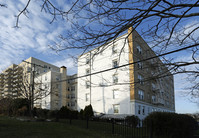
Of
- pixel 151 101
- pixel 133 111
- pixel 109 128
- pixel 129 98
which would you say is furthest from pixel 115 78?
pixel 109 128

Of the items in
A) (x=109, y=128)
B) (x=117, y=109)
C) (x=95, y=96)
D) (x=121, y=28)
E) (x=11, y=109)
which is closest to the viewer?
(x=121, y=28)

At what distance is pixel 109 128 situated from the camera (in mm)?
13727

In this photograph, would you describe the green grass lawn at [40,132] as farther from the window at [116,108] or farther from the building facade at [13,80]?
the window at [116,108]

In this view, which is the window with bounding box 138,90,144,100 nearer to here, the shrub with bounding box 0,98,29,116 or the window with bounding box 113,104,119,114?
the window with bounding box 113,104,119,114

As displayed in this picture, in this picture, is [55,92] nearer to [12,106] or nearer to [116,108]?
[12,106]

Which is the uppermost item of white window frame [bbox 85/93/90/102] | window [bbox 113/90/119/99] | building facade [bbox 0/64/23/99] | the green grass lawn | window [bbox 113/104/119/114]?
building facade [bbox 0/64/23/99]

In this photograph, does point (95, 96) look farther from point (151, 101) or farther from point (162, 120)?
point (162, 120)

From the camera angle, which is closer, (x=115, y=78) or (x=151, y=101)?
(x=115, y=78)

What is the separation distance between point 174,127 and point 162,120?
2.77 ft

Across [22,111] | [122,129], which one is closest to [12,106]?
[22,111]

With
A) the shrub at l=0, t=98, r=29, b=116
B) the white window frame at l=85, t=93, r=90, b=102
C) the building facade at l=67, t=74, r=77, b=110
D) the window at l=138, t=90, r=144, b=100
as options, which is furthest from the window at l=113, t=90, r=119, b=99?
the building facade at l=67, t=74, r=77, b=110

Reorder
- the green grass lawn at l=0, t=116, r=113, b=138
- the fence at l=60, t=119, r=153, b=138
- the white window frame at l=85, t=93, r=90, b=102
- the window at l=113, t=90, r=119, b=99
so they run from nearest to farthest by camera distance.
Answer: the green grass lawn at l=0, t=116, r=113, b=138 < the fence at l=60, t=119, r=153, b=138 < the window at l=113, t=90, r=119, b=99 < the white window frame at l=85, t=93, r=90, b=102

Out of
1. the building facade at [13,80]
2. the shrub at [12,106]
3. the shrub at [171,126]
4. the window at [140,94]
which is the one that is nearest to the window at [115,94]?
the window at [140,94]

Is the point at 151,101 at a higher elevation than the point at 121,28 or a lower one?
lower
